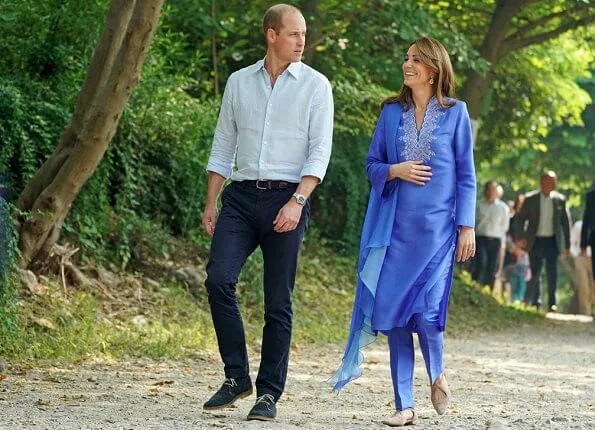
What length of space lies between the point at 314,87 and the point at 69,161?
4.60 meters

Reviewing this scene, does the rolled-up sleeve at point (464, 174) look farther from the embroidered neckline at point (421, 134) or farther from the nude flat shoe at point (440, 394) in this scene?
the nude flat shoe at point (440, 394)

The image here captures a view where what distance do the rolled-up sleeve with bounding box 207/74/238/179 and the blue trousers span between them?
1207mm

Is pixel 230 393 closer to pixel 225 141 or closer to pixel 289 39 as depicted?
pixel 225 141

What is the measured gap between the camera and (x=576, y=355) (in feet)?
46.3

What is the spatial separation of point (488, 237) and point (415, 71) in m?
15.4

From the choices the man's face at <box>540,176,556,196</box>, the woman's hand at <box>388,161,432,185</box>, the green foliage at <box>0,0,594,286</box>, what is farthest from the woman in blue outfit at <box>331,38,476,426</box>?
the man's face at <box>540,176,556,196</box>

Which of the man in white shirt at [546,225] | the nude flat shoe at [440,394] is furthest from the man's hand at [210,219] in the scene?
the man in white shirt at [546,225]

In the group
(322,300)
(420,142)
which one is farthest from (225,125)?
(322,300)

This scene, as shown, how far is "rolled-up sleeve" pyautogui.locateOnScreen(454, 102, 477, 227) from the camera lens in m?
7.81

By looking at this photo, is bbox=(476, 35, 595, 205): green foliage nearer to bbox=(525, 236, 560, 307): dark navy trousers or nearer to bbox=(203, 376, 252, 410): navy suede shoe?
bbox=(525, 236, 560, 307): dark navy trousers

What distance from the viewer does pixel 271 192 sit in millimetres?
7688

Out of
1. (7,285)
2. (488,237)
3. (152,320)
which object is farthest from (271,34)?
(488,237)

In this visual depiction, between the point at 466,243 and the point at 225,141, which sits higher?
the point at 225,141

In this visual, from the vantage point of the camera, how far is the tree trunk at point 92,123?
11234mm
